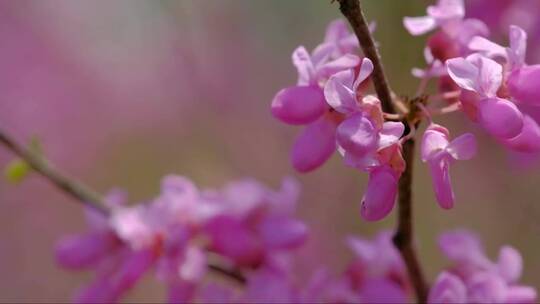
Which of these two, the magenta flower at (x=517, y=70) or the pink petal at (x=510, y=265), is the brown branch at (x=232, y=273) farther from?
the magenta flower at (x=517, y=70)

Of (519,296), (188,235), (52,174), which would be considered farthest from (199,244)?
(519,296)

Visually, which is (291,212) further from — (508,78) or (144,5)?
(144,5)

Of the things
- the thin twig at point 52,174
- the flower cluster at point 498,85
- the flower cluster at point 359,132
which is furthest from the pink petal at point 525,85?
the thin twig at point 52,174

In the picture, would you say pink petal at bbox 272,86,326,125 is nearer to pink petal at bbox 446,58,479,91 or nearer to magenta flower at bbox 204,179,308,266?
pink petal at bbox 446,58,479,91

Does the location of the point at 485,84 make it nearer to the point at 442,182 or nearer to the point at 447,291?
the point at 442,182

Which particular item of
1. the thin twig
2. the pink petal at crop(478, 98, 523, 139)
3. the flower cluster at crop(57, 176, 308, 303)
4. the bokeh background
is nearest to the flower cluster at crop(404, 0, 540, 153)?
the pink petal at crop(478, 98, 523, 139)

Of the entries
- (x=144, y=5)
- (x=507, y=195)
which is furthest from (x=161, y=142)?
(x=507, y=195)
